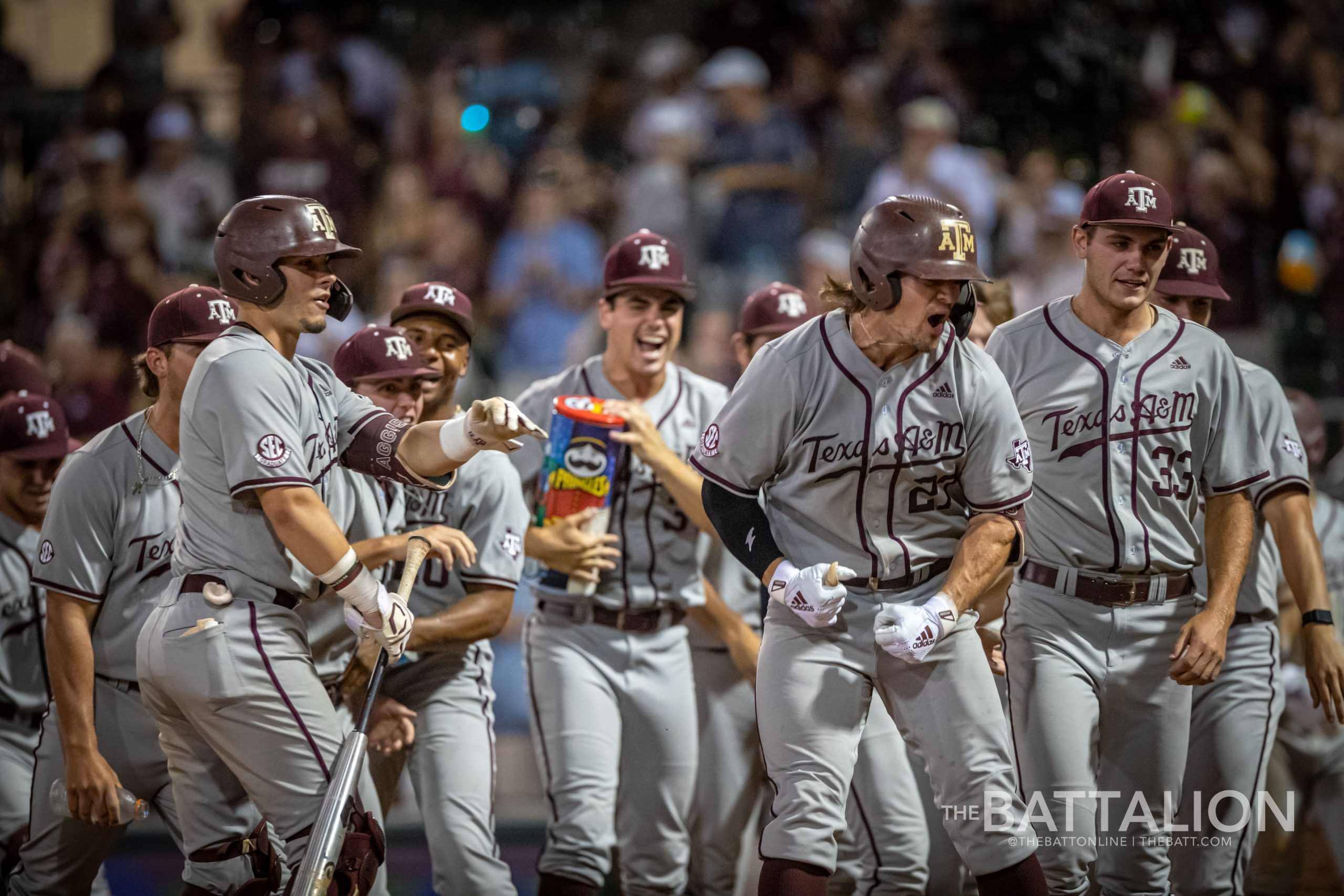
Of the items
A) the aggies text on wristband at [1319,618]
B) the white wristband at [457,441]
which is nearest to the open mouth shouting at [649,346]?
the white wristband at [457,441]

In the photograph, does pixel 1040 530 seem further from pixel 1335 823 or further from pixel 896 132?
pixel 896 132

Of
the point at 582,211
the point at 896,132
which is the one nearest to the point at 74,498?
the point at 582,211

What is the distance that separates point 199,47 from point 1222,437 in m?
11.9

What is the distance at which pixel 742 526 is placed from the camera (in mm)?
4363

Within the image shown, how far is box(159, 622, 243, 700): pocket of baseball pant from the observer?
13.4ft

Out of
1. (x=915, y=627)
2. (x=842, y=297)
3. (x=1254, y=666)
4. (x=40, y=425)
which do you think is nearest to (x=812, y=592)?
(x=915, y=627)

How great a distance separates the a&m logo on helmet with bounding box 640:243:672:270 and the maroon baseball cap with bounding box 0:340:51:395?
8.60ft

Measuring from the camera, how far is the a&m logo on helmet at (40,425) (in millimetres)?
5570

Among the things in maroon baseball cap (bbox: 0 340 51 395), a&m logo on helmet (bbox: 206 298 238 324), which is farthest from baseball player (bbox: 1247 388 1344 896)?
maroon baseball cap (bbox: 0 340 51 395)

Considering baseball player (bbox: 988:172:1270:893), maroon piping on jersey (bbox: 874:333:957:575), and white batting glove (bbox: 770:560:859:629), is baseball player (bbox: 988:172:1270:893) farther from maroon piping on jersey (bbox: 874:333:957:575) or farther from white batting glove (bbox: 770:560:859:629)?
white batting glove (bbox: 770:560:859:629)

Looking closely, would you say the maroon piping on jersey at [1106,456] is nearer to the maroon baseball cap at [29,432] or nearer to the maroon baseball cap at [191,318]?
the maroon baseball cap at [191,318]

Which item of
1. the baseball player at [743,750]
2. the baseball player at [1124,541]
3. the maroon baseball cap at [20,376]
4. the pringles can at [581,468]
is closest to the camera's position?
the baseball player at [1124,541]

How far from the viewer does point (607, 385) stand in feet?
19.3

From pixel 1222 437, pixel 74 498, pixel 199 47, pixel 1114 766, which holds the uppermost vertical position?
pixel 199 47
